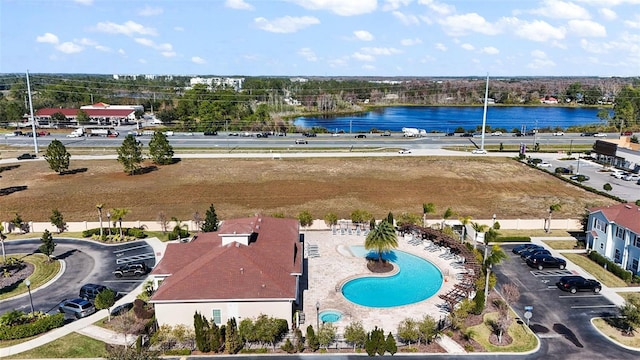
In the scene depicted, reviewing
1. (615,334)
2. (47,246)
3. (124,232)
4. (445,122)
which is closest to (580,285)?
(615,334)

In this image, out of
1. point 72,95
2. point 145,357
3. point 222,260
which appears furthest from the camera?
point 72,95

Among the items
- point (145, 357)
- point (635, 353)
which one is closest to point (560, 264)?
point (635, 353)

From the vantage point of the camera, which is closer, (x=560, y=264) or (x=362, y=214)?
(x=560, y=264)

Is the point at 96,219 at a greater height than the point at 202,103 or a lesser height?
lesser

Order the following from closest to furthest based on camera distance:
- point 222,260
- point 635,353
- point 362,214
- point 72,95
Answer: point 635,353, point 222,260, point 362,214, point 72,95

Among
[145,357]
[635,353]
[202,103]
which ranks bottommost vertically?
[635,353]

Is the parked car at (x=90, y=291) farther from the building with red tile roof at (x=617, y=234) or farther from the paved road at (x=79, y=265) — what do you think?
the building with red tile roof at (x=617, y=234)

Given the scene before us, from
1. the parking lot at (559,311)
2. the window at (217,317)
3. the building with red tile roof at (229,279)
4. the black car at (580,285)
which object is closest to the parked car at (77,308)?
the building with red tile roof at (229,279)

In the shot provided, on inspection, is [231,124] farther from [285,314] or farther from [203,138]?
[285,314]
